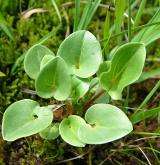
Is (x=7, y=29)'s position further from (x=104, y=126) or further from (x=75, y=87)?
(x=104, y=126)

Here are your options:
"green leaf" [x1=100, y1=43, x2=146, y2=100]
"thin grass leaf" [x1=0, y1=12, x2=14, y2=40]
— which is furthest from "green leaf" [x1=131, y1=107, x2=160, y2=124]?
"thin grass leaf" [x1=0, y1=12, x2=14, y2=40]

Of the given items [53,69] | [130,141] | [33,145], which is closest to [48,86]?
[53,69]

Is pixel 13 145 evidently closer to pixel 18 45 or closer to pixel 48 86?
pixel 48 86

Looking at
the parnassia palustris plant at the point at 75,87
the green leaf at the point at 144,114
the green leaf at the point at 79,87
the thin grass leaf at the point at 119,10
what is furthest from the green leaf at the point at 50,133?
the thin grass leaf at the point at 119,10

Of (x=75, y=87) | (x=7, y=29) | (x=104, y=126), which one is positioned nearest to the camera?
(x=104, y=126)

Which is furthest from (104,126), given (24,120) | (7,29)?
(7,29)
